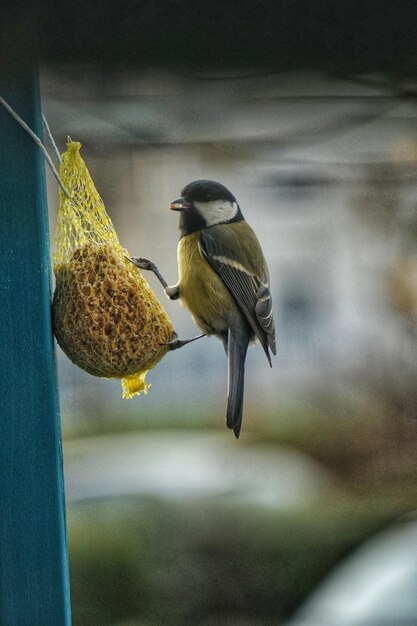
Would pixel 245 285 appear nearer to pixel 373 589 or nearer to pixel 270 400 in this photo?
pixel 373 589

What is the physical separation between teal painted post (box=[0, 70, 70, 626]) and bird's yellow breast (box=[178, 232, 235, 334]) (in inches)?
22.8

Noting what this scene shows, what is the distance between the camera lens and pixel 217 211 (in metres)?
1.99

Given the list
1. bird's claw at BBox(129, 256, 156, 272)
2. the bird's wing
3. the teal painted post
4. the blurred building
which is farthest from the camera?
the blurred building

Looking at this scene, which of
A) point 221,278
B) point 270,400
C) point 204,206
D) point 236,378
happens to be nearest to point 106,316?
point 236,378

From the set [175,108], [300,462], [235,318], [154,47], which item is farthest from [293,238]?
[154,47]

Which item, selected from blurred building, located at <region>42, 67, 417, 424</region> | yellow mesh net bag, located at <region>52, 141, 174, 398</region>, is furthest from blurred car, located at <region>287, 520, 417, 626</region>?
yellow mesh net bag, located at <region>52, 141, 174, 398</region>

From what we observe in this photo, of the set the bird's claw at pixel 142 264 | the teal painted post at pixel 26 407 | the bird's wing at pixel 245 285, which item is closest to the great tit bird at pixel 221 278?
the bird's wing at pixel 245 285

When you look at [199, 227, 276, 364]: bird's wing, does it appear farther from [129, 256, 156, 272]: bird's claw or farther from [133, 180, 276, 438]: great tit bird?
[129, 256, 156, 272]: bird's claw

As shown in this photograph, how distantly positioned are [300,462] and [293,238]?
1.01 meters

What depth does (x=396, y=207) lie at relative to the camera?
3613 millimetres

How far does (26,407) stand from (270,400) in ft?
8.44

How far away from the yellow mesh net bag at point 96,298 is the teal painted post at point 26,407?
0.29 feet

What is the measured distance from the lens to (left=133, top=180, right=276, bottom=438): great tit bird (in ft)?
5.95

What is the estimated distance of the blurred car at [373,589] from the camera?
9.58 ft
